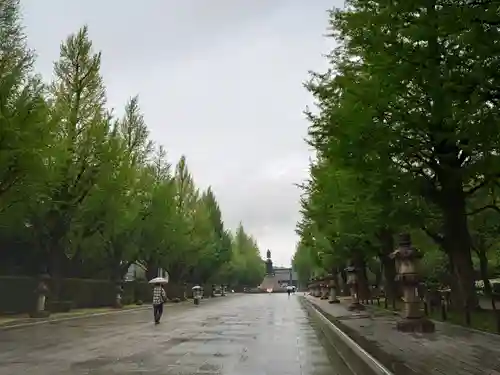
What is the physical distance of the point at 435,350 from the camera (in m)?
12.3

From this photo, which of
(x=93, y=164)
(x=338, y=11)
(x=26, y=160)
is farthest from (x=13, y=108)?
(x=338, y=11)

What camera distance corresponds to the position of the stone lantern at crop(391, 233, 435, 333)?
55.7 feet

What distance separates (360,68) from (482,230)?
56.1ft

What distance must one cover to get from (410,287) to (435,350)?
15.4ft

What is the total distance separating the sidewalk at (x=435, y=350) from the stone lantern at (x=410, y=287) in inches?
17.3

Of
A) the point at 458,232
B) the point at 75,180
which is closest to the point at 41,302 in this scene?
the point at 75,180

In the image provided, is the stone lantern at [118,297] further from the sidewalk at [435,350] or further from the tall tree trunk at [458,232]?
the sidewalk at [435,350]

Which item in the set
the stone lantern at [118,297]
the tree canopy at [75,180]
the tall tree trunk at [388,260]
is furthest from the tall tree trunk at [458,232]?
the stone lantern at [118,297]

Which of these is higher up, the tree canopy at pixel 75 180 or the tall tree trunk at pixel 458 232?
the tree canopy at pixel 75 180

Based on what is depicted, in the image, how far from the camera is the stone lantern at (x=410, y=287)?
17.0 m

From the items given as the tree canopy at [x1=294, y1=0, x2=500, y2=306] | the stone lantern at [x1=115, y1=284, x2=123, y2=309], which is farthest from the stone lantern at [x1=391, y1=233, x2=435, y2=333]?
the stone lantern at [x1=115, y1=284, x2=123, y2=309]

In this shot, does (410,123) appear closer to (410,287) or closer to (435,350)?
(410,287)

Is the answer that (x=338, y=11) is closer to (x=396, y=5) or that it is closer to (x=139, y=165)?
(x=396, y=5)

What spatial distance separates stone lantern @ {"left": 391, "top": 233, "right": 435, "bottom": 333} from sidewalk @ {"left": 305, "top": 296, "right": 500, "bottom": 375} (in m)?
0.44
